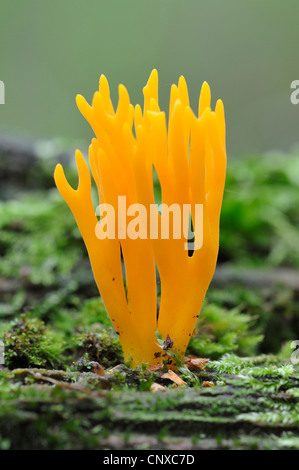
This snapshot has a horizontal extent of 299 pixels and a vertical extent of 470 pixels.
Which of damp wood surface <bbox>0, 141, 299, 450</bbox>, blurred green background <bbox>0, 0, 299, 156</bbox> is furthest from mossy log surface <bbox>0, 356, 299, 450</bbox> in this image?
blurred green background <bbox>0, 0, 299, 156</bbox>

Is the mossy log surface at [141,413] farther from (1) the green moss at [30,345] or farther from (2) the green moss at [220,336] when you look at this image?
(2) the green moss at [220,336]

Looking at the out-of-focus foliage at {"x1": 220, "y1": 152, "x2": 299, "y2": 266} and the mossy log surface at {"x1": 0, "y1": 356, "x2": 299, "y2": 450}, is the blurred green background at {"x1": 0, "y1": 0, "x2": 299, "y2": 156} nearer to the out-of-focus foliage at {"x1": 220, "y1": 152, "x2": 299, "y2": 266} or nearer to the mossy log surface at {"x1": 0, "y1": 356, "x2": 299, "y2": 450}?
the out-of-focus foliage at {"x1": 220, "y1": 152, "x2": 299, "y2": 266}

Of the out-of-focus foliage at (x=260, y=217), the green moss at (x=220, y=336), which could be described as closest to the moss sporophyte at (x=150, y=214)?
the green moss at (x=220, y=336)

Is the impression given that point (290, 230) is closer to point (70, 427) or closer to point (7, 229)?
point (7, 229)

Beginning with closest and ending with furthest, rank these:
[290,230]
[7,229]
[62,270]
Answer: [62,270], [7,229], [290,230]

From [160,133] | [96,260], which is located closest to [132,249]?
[96,260]
